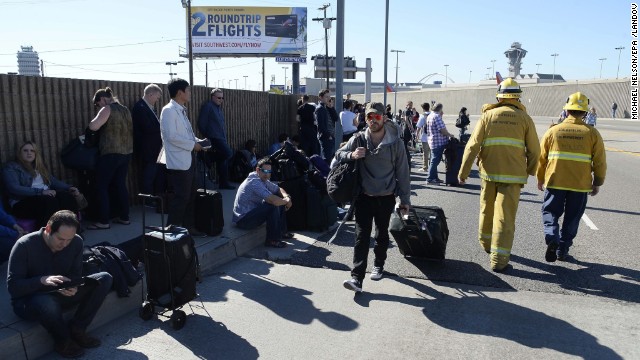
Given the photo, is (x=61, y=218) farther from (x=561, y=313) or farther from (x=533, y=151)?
(x=533, y=151)

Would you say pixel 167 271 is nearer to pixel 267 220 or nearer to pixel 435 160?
pixel 267 220

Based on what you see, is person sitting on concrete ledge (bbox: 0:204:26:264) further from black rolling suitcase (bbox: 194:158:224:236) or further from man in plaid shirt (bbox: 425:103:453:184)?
man in plaid shirt (bbox: 425:103:453:184)

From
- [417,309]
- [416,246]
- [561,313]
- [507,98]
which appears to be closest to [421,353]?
[417,309]

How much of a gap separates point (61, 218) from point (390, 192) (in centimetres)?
295

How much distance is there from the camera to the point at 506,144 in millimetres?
5852

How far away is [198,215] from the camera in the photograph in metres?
6.61

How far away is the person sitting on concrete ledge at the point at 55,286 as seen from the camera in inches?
152

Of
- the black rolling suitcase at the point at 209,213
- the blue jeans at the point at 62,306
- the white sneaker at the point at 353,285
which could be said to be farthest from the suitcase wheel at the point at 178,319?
the black rolling suitcase at the point at 209,213

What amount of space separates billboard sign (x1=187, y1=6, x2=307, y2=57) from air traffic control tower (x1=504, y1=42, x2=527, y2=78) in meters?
73.1

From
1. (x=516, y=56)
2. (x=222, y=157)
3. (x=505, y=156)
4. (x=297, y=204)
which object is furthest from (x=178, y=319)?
(x=516, y=56)

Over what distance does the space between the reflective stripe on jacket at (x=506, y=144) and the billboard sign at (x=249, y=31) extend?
37.8 metres

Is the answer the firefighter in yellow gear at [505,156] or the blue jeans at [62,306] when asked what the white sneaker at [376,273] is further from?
the blue jeans at [62,306]

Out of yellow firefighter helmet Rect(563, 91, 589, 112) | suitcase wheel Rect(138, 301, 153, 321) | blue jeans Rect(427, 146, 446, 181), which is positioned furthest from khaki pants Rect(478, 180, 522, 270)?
blue jeans Rect(427, 146, 446, 181)

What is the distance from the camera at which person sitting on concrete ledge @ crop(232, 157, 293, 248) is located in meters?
6.74
